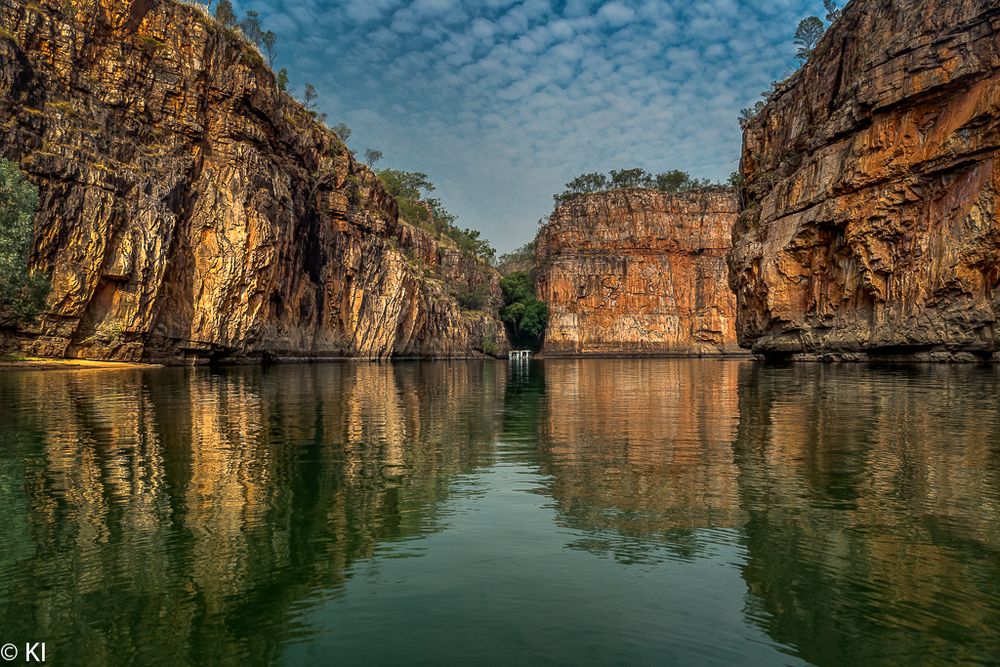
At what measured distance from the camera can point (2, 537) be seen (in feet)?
22.2

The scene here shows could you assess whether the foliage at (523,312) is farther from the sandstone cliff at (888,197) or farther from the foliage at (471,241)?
the sandstone cliff at (888,197)

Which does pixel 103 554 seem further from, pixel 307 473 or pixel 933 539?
pixel 933 539

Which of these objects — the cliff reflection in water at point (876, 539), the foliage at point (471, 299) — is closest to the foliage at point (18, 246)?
the cliff reflection in water at point (876, 539)

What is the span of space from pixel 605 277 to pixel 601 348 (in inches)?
611

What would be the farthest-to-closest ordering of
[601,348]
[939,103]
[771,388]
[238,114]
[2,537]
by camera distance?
[601,348] < [238,114] < [939,103] < [771,388] < [2,537]

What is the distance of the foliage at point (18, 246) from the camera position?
124ft

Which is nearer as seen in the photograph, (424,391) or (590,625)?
(590,625)

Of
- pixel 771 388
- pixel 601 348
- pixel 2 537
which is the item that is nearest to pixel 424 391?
pixel 771 388

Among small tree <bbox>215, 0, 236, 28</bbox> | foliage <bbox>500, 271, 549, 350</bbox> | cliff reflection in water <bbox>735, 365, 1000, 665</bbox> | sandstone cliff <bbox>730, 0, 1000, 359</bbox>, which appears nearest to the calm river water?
cliff reflection in water <bbox>735, 365, 1000, 665</bbox>

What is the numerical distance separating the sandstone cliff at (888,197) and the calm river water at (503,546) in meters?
30.9

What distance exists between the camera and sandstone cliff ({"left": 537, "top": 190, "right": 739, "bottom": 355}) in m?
130

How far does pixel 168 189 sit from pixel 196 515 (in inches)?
1991

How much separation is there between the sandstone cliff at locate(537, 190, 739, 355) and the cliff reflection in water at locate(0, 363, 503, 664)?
11617cm

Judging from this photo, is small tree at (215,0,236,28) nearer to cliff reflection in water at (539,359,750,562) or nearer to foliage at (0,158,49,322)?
foliage at (0,158,49,322)
